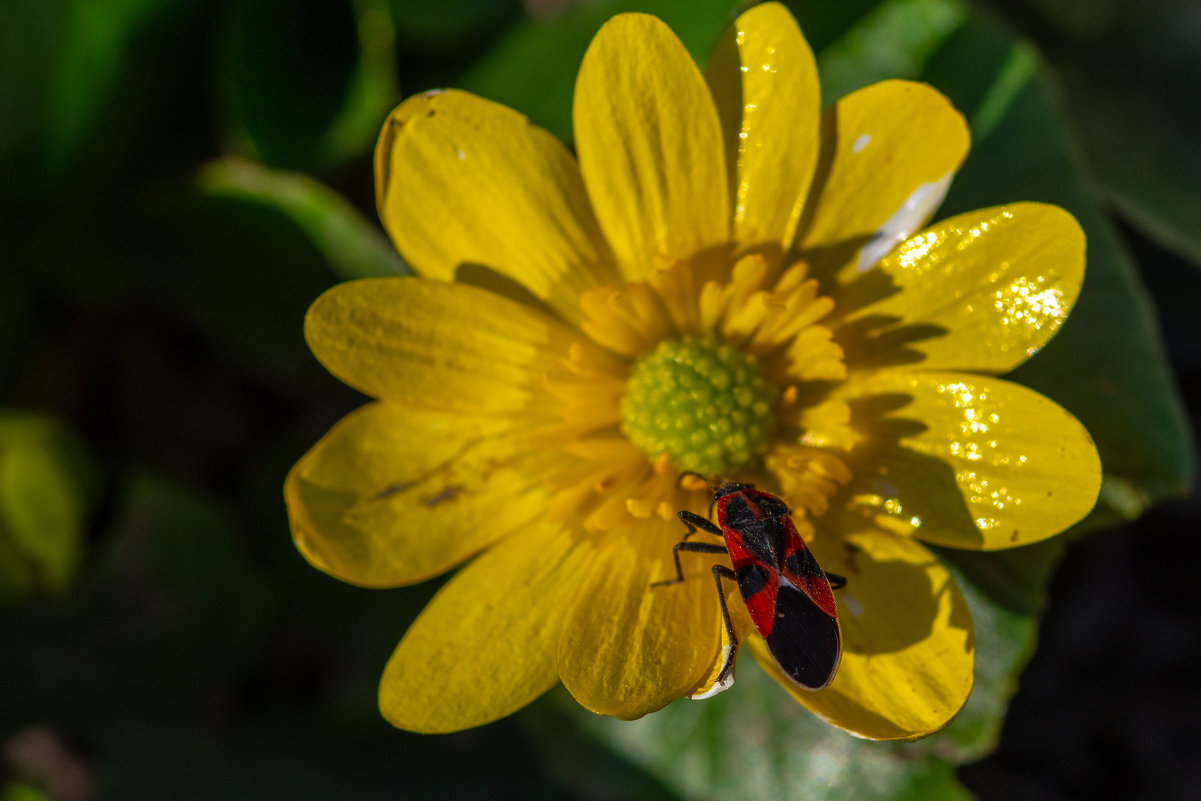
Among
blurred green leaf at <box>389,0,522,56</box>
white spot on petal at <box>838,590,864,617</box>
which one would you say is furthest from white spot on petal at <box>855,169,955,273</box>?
blurred green leaf at <box>389,0,522,56</box>

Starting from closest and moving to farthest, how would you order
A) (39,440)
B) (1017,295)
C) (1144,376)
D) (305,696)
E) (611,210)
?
(1017,295) < (611,210) < (1144,376) < (39,440) < (305,696)

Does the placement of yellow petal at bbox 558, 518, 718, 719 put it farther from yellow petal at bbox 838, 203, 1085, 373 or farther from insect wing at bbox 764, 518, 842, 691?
yellow petal at bbox 838, 203, 1085, 373

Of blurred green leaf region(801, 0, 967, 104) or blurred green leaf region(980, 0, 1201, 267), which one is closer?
blurred green leaf region(801, 0, 967, 104)

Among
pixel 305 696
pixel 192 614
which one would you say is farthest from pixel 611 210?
pixel 305 696

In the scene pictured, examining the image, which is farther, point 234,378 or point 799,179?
point 234,378

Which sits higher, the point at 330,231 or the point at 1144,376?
the point at 330,231

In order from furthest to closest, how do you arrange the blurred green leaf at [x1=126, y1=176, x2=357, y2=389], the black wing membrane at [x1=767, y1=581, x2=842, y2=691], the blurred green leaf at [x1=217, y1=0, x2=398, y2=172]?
the blurred green leaf at [x1=217, y1=0, x2=398, y2=172]
the blurred green leaf at [x1=126, y1=176, x2=357, y2=389]
the black wing membrane at [x1=767, y1=581, x2=842, y2=691]

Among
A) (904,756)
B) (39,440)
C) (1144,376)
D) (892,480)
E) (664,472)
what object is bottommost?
(904,756)

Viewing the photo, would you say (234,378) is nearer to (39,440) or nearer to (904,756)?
(39,440)
